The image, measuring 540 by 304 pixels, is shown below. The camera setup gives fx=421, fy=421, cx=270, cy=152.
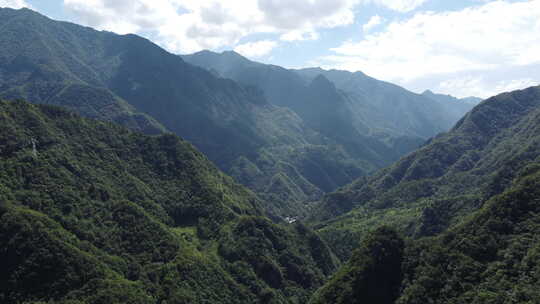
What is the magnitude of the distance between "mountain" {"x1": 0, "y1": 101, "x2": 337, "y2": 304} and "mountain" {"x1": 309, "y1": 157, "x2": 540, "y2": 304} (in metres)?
54.3

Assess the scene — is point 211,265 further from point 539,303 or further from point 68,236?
point 539,303

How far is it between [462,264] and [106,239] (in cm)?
11645

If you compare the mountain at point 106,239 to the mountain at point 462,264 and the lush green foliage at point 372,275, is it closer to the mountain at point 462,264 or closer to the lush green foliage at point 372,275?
the lush green foliage at point 372,275

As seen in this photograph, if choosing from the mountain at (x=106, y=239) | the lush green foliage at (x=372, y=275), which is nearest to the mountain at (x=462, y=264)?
the lush green foliage at (x=372, y=275)

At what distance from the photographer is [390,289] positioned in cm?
11419

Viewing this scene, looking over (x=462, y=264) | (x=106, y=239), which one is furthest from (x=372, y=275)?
(x=106, y=239)

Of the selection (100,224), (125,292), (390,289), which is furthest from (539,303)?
(100,224)

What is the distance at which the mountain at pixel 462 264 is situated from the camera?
9569 cm

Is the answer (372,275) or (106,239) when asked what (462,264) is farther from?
(106,239)

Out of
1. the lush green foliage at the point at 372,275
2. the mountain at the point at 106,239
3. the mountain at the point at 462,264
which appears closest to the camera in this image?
the mountain at the point at 462,264

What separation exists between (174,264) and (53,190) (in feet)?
174

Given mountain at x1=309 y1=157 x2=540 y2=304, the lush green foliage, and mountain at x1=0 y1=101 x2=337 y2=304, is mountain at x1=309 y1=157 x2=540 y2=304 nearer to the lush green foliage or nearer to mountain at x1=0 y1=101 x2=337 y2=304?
the lush green foliage

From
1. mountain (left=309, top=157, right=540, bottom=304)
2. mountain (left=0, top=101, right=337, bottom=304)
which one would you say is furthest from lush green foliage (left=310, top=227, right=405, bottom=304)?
mountain (left=0, top=101, right=337, bottom=304)

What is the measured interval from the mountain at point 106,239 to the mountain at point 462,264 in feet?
178
